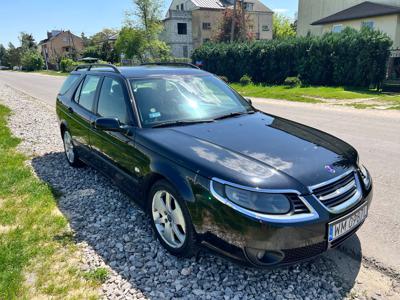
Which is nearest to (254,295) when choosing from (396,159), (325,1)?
(396,159)

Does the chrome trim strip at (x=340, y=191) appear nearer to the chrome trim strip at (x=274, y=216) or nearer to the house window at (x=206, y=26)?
the chrome trim strip at (x=274, y=216)

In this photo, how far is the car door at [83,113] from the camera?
4672 millimetres

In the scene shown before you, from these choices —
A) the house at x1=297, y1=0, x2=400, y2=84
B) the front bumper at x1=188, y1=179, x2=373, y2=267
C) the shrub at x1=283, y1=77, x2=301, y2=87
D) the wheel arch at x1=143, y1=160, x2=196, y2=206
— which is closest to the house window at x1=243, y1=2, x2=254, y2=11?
the house at x1=297, y1=0, x2=400, y2=84

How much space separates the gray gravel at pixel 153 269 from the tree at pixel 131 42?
3754cm

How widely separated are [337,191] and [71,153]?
443 centimetres

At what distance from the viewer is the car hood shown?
2.62 metres

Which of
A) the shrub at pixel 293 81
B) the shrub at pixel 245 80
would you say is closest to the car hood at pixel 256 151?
the shrub at pixel 293 81

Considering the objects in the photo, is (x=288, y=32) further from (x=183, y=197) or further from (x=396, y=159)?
(x=183, y=197)

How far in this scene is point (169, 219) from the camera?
3.19 m

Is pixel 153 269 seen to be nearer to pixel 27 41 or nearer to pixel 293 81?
pixel 293 81

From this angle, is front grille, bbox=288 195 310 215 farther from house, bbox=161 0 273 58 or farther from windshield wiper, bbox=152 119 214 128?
house, bbox=161 0 273 58

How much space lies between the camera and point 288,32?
197 ft

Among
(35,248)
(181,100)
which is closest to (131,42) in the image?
(181,100)

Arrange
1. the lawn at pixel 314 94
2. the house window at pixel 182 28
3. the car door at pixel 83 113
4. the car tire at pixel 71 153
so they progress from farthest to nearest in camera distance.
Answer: the house window at pixel 182 28
the lawn at pixel 314 94
the car tire at pixel 71 153
the car door at pixel 83 113
